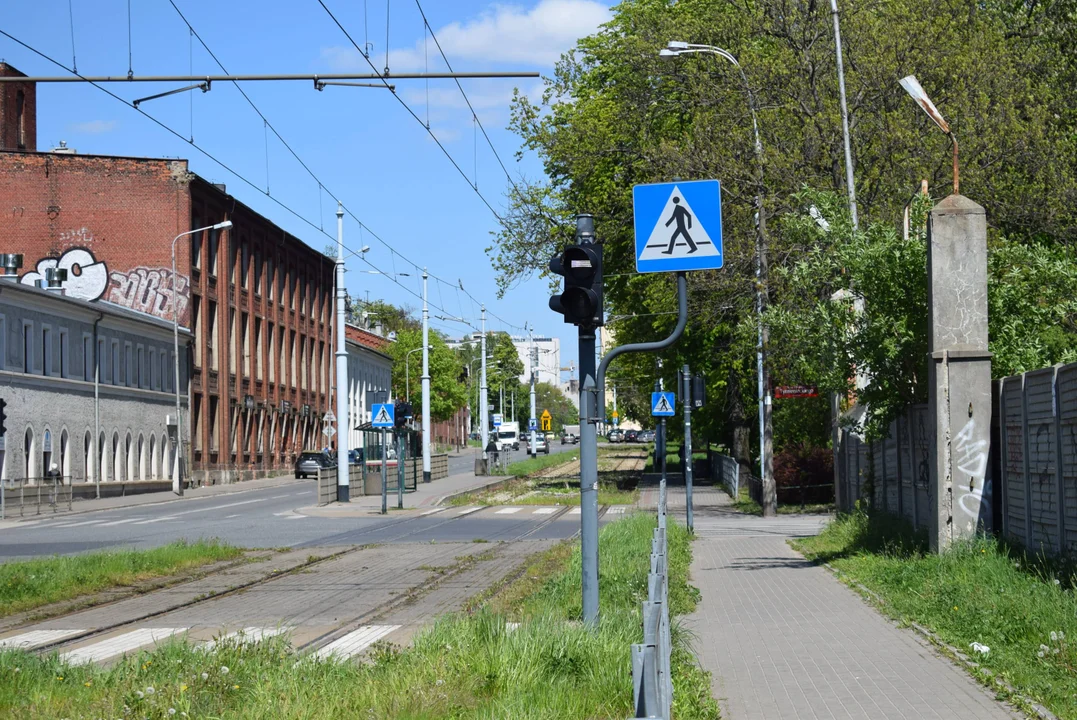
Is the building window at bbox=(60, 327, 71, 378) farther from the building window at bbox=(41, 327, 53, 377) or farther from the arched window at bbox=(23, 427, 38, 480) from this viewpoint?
the arched window at bbox=(23, 427, 38, 480)

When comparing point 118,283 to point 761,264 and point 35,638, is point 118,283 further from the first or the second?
point 35,638

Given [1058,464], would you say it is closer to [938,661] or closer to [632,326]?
[938,661]

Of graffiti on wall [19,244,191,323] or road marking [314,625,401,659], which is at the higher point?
graffiti on wall [19,244,191,323]

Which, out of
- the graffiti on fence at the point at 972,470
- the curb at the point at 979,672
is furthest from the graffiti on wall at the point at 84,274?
the curb at the point at 979,672

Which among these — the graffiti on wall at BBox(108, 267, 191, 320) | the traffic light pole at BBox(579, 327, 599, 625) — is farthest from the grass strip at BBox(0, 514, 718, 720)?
the graffiti on wall at BBox(108, 267, 191, 320)

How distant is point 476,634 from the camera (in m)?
9.21

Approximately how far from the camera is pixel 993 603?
1104 centimetres

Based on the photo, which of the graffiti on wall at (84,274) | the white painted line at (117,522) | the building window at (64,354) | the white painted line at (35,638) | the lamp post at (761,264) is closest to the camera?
the white painted line at (35,638)

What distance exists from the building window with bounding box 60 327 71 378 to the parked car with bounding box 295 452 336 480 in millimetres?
19985

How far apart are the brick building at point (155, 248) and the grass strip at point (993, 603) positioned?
5060 centimetres

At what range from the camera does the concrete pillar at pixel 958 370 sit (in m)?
14.9

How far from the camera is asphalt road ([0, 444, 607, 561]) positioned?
26.2m

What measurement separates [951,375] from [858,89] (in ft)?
42.8

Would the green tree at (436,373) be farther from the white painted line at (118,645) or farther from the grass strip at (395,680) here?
the grass strip at (395,680)
